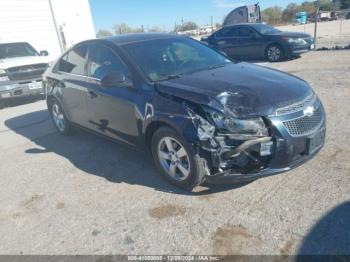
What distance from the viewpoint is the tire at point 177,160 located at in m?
3.28

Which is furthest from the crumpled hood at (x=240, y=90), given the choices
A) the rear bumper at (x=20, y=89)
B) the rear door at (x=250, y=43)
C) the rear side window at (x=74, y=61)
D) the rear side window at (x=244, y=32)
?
the rear side window at (x=244, y=32)

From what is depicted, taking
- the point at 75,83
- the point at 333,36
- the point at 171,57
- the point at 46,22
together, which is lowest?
the point at 333,36

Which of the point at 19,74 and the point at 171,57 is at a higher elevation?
the point at 171,57

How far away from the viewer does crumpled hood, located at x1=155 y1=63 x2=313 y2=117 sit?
310 cm

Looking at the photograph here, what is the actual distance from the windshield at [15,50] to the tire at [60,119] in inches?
212

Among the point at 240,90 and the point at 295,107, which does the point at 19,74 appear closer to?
the point at 240,90

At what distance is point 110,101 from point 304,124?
93.4 inches

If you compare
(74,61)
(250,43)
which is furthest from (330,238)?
(250,43)

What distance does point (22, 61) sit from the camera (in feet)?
31.9

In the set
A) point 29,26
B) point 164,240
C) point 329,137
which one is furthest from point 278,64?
point 29,26

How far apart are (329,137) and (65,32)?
62.4ft

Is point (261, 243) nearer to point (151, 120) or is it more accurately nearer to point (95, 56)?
point (151, 120)

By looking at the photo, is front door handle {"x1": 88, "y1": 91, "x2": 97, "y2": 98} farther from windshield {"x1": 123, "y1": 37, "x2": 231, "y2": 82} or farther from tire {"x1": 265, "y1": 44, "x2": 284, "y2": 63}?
tire {"x1": 265, "y1": 44, "x2": 284, "y2": 63}

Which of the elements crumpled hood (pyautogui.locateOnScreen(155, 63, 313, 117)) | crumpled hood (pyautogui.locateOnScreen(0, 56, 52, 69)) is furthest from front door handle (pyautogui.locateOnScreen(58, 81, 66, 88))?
crumpled hood (pyautogui.locateOnScreen(0, 56, 52, 69))
